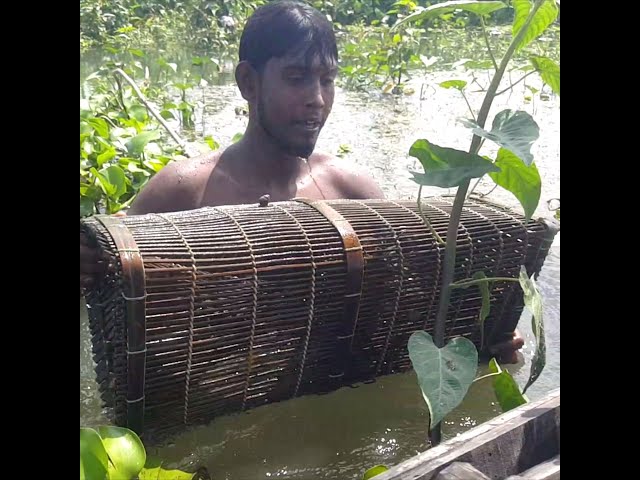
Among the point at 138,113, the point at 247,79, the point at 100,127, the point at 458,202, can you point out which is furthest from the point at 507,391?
the point at 138,113

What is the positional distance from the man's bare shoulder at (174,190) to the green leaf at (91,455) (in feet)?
3.22

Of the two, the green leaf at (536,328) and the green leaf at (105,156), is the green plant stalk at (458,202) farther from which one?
the green leaf at (105,156)

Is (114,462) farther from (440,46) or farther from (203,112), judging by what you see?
(440,46)

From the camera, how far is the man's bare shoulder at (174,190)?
205cm

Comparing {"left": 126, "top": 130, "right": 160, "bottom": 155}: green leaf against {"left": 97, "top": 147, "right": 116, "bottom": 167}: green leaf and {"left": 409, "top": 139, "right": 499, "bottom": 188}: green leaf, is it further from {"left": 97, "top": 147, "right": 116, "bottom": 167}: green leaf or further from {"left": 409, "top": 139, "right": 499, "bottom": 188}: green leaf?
{"left": 409, "top": 139, "right": 499, "bottom": 188}: green leaf

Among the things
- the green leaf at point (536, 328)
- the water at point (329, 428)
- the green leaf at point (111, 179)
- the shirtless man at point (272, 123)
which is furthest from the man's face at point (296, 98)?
the green leaf at point (536, 328)

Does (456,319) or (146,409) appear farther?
(456,319)

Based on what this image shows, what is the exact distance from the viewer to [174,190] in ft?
6.75

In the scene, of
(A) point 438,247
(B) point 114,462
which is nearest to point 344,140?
(A) point 438,247

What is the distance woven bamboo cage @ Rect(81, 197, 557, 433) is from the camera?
145 centimetres
